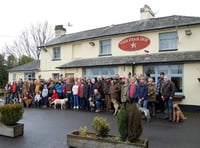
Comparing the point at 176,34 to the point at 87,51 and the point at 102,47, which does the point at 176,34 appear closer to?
the point at 102,47

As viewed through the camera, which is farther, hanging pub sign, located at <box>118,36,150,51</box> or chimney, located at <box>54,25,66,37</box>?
chimney, located at <box>54,25,66,37</box>

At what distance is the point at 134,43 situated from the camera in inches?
652

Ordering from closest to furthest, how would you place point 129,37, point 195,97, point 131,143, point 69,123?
point 131,143
point 69,123
point 195,97
point 129,37

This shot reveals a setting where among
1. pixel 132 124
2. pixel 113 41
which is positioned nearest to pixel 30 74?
pixel 113 41

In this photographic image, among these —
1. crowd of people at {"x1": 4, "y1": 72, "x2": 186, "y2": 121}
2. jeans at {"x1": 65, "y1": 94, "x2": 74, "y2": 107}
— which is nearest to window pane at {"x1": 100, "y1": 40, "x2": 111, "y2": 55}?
crowd of people at {"x1": 4, "y1": 72, "x2": 186, "y2": 121}

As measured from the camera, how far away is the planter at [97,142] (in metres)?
5.46

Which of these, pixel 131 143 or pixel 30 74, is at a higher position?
pixel 30 74

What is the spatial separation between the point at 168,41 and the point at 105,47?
16.8 feet

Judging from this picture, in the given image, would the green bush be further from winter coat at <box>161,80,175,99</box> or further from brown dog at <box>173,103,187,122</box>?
brown dog at <box>173,103,187,122</box>

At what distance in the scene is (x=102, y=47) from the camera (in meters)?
18.6

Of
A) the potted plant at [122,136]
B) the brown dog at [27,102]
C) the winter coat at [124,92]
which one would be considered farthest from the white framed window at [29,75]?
the potted plant at [122,136]

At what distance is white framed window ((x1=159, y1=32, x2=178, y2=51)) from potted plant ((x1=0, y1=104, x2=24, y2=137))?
1083 cm

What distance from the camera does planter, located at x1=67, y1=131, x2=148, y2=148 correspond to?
17.9 feet

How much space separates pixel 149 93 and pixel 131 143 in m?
6.14
